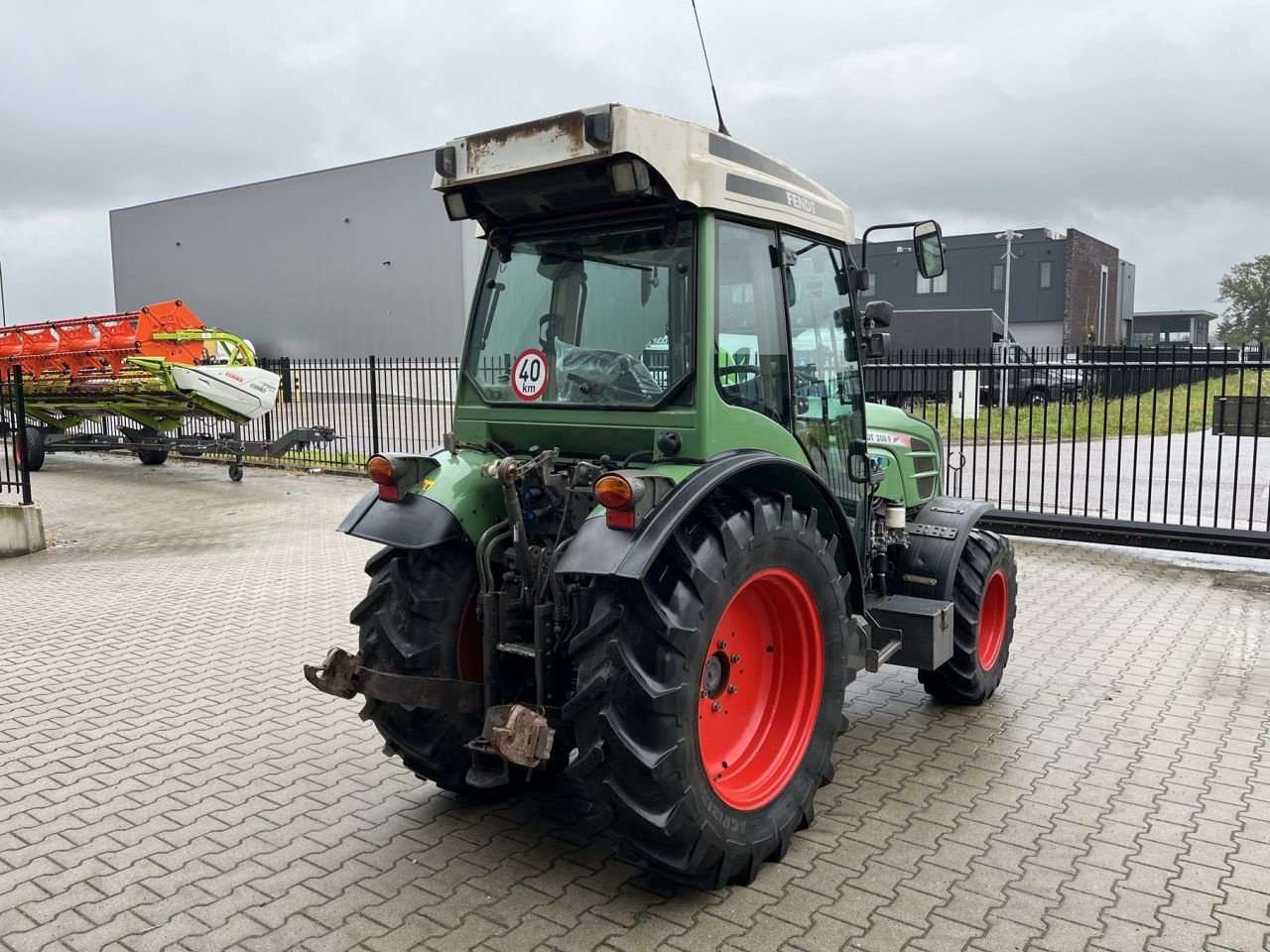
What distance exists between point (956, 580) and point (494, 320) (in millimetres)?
2625

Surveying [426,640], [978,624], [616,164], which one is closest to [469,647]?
[426,640]

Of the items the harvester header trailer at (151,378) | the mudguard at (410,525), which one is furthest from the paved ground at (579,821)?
the harvester header trailer at (151,378)

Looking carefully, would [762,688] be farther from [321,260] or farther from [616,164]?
[321,260]

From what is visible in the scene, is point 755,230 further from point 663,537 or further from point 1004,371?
point 1004,371

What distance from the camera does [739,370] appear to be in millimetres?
3635

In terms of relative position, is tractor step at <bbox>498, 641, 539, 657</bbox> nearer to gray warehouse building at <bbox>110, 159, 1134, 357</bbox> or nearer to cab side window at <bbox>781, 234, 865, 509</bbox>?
cab side window at <bbox>781, 234, 865, 509</bbox>

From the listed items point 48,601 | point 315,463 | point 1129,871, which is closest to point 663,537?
point 1129,871

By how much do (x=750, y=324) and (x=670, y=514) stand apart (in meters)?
0.99

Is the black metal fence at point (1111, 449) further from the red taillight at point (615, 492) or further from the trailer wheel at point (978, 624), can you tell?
the red taillight at point (615, 492)

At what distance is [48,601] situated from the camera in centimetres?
→ 748

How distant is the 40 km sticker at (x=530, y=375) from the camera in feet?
12.6

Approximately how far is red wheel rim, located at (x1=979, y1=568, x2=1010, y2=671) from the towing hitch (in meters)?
2.94

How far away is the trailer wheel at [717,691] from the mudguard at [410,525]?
72 cm

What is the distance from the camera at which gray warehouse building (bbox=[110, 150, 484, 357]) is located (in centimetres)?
3084
